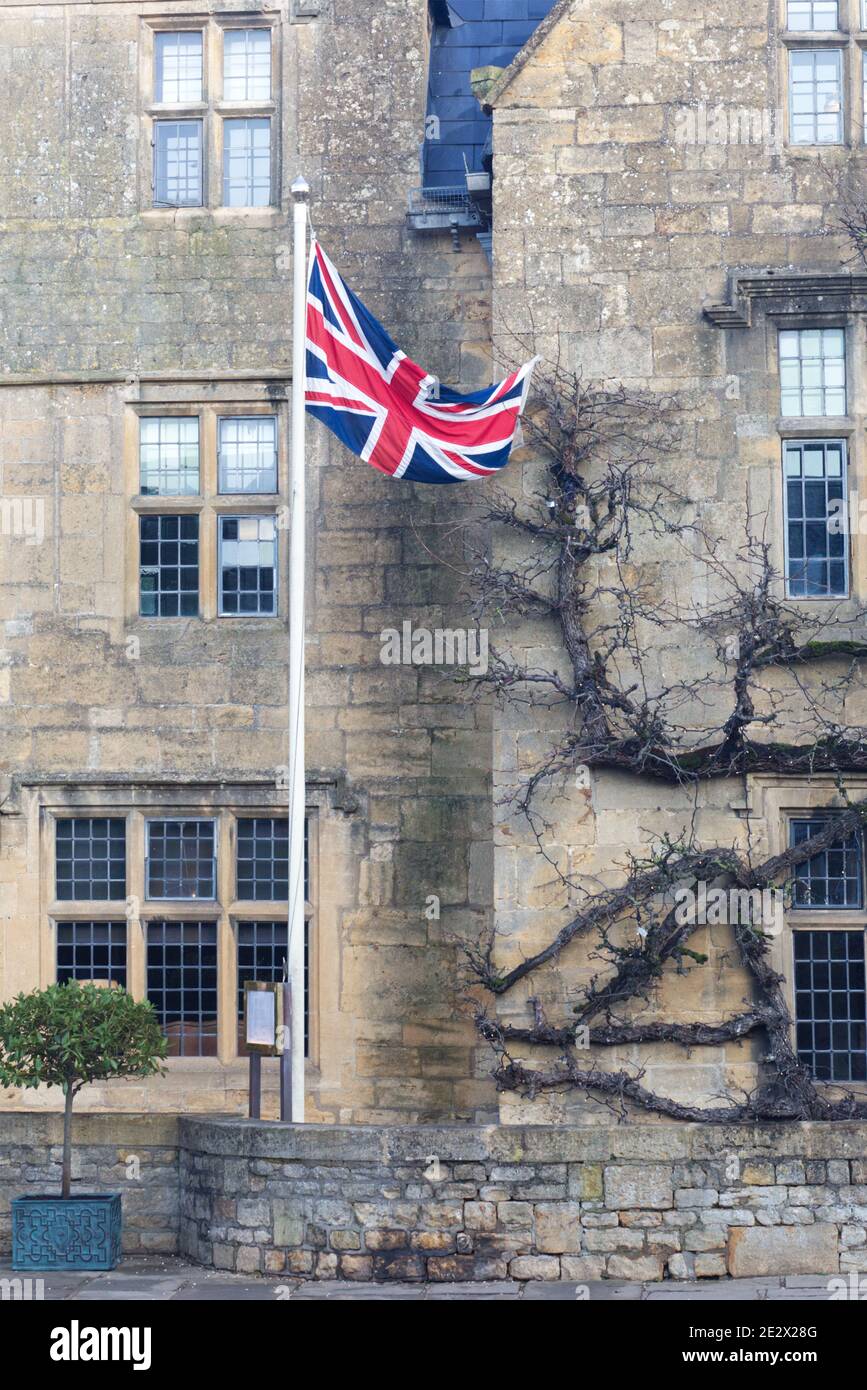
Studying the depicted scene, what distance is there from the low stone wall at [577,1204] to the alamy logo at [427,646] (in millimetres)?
4060

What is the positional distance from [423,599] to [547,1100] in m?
3.66

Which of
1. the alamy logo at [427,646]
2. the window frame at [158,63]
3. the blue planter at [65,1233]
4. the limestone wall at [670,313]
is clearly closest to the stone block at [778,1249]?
the limestone wall at [670,313]

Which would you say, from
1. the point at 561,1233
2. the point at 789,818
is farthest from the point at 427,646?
the point at 561,1233

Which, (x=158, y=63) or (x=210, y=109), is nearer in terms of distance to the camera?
(x=210, y=109)

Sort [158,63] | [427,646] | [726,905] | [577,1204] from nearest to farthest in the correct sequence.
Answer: [577,1204], [726,905], [427,646], [158,63]

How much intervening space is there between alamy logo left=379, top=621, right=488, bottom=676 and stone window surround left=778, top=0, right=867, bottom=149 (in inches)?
155

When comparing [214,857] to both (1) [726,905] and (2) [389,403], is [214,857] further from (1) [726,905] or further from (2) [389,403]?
(1) [726,905]

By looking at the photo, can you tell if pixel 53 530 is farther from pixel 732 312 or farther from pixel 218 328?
pixel 732 312

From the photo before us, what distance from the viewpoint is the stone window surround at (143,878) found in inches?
558

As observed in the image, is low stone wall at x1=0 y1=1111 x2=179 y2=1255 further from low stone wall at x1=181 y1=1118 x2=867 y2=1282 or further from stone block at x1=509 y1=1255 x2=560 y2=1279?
stone block at x1=509 y1=1255 x2=560 y2=1279

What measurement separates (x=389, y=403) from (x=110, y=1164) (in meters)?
5.11

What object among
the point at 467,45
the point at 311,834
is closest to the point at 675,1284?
the point at 311,834

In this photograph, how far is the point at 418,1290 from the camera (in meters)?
10.7

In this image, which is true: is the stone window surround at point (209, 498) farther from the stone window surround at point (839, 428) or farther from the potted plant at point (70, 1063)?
the stone window surround at point (839, 428)
